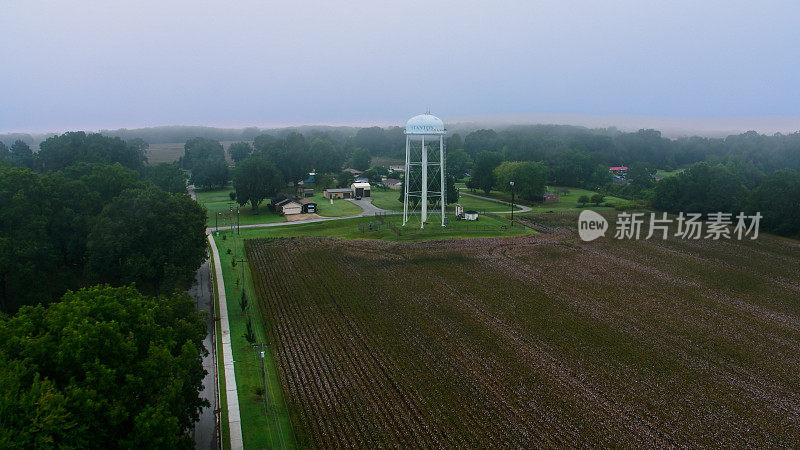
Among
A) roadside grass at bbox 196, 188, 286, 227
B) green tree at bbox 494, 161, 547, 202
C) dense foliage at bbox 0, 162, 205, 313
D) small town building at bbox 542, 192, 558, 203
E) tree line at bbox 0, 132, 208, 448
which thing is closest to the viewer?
tree line at bbox 0, 132, 208, 448

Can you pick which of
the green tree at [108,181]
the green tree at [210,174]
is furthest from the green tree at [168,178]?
the green tree at [108,181]

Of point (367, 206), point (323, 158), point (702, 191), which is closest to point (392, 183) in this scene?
point (323, 158)

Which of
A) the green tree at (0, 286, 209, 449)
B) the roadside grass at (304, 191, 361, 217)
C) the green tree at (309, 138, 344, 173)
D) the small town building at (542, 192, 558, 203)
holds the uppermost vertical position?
the green tree at (309, 138, 344, 173)

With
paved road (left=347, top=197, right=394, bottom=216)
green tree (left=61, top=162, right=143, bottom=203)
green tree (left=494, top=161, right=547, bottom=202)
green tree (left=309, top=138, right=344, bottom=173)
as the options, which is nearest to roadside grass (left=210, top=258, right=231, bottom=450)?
green tree (left=61, top=162, right=143, bottom=203)

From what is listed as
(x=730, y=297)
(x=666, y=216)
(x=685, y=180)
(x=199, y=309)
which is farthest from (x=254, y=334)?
(x=685, y=180)

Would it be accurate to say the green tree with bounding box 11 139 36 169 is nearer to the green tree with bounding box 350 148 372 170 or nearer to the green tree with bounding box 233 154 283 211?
the green tree with bounding box 233 154 283 211

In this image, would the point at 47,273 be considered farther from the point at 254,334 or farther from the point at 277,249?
the point at 277,249

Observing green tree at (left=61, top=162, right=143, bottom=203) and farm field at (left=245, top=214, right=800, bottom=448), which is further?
green tree at (left=61, top=162, right=143, bottom=203)
